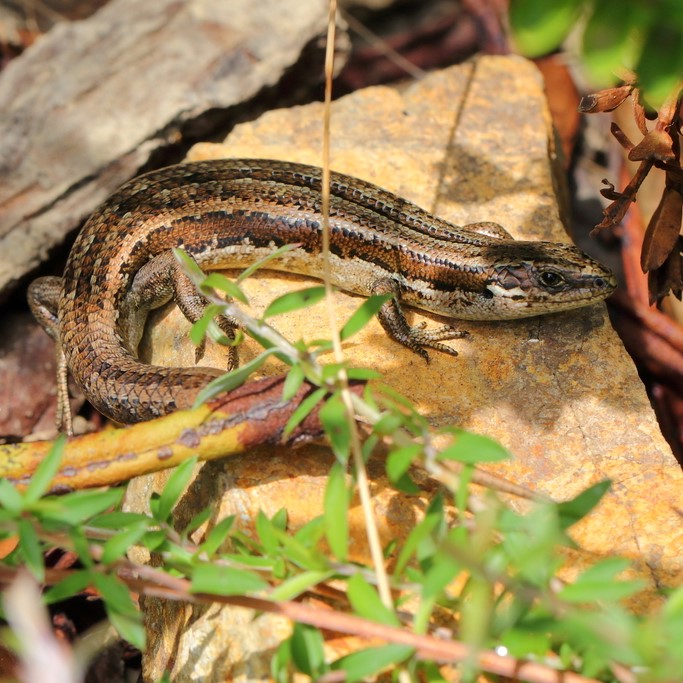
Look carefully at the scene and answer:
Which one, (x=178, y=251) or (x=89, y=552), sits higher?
(x=178, y=251)

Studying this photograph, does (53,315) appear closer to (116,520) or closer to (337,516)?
(116,520)

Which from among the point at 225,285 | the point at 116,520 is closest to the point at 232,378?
the point at 225,285

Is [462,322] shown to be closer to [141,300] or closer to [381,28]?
[141,300]

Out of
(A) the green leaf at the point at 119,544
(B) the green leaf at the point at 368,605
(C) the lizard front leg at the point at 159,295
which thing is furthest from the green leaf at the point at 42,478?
(C) the lizard front leg at the point at 159,295

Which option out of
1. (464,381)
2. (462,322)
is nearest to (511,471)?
(464,381)

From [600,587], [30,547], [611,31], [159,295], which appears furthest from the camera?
[159,295]

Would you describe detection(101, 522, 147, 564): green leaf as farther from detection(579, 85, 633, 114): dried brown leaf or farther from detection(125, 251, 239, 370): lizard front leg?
detection(579, 85, 633, 114): dried brown leaf

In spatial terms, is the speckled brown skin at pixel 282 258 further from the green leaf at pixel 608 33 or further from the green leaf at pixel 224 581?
the green leaf at pixel 608 33
